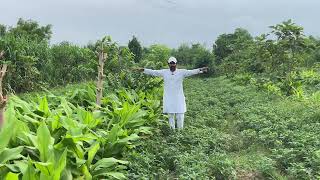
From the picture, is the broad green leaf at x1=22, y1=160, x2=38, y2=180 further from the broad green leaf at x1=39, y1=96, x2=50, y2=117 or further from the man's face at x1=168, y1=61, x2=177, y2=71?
the man's face at x1=168, y1=61, x2=177, y2=71

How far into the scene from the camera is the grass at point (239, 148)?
566 cm

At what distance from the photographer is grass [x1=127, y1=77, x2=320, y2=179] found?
223 inches

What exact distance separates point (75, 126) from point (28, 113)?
0.99m

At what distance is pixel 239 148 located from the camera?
301 inches

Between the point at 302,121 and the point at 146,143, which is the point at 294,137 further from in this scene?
the point at 146,143

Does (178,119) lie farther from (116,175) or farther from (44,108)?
(116,175)

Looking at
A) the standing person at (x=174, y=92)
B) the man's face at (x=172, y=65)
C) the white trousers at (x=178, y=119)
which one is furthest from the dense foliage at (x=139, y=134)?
the man's face at (x=172, y=65)

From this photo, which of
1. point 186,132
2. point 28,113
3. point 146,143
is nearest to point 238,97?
point 186,132

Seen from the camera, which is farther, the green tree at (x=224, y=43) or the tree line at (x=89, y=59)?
the green tree at (x=224, y=43)

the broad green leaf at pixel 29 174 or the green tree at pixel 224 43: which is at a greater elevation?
the green tree at pixel 224 43

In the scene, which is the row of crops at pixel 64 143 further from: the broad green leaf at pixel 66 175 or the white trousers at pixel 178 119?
the white trousers at pixel 178 119

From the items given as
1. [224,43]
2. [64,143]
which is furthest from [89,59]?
[224,43]

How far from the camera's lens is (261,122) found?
8.86 meters

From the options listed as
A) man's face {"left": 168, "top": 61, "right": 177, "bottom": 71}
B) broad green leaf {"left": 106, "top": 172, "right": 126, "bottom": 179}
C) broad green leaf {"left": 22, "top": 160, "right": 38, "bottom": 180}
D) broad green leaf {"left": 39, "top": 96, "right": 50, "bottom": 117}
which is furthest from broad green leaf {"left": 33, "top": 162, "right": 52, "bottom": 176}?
man's face {"left": 168, "top": 61, "right": 177, "bottom": 71}
